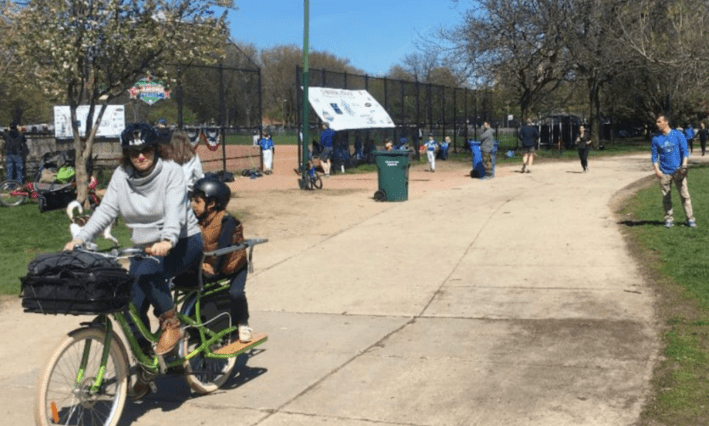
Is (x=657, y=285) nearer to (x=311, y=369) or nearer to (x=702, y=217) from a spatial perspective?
(x=311, y=369)

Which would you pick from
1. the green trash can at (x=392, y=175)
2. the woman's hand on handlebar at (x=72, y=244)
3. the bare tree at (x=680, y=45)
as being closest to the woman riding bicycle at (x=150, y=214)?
the woman's hand on handlebar at (x=72, y=244)

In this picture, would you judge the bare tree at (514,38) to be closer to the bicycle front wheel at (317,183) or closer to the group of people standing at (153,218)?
the bicycle front wheel at (317,183)

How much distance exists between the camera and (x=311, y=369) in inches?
250

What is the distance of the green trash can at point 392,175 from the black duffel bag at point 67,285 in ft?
43.5

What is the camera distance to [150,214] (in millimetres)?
5012

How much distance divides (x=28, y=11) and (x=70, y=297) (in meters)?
11.2

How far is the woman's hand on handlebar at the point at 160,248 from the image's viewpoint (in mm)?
4680

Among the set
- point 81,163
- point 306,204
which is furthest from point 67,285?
point 306,204

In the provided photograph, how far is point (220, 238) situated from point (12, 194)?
12.5m

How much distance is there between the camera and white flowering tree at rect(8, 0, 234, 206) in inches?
555

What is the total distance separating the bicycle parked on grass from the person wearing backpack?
15393mm

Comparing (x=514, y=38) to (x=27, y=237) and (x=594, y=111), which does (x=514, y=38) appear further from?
(x=27, y=237)

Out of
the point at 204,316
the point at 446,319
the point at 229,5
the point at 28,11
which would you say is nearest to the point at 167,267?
the point at 204,316

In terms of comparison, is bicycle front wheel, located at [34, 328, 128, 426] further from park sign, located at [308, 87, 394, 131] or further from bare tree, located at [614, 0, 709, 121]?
bare tree, located at [614, 0, 709, 121]
